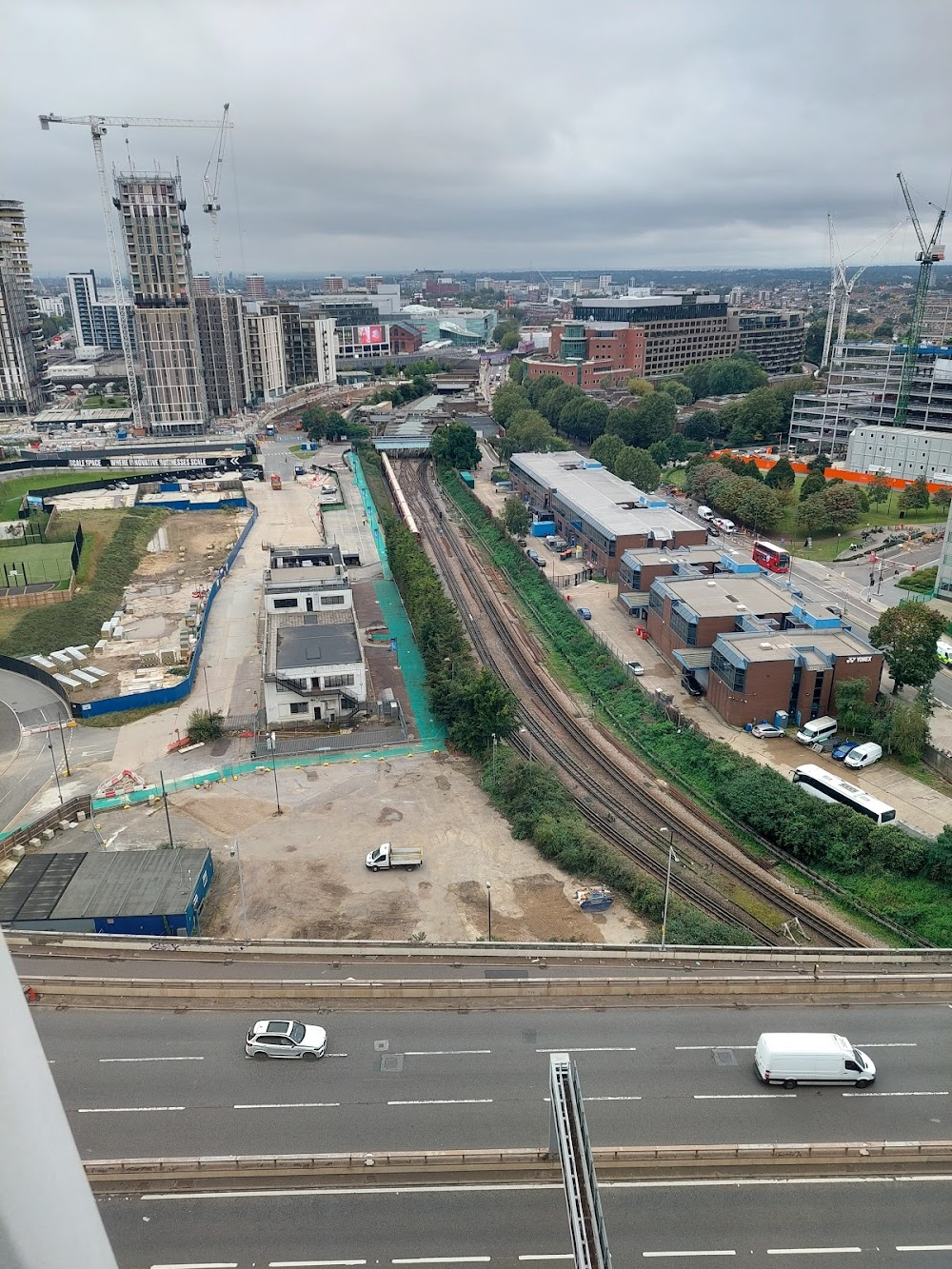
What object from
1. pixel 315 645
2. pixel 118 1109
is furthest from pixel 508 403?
pixel 118 1109

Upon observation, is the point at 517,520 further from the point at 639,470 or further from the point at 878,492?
the point at 878,492

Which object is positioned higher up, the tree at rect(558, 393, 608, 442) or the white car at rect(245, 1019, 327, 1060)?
the tree at rect(558, 393, 608, 442)

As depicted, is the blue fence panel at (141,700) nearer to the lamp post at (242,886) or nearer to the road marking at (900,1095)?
the lamp post at (242,886)

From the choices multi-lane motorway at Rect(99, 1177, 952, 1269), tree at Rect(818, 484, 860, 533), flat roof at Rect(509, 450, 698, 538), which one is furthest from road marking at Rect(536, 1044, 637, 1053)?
tree at Rect(818, 484, 860, 533)

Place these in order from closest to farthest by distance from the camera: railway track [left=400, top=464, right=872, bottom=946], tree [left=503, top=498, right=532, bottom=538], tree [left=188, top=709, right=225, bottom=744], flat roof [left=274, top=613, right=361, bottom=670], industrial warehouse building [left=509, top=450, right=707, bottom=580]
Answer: railway track [left=400, top=464, right=872, bottom=946], tree [left=188, top=709, right=225, bottom=744], flat roof [left=274, top=613, right=361, bottom=670], industrial warehouse building [left=509, top=450, right=707, bottom=580], tree [left=503, top=498, right=532, bottom=538]

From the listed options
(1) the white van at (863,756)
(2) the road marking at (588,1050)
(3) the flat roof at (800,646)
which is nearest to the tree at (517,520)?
(3) the flat roof at (800,646)

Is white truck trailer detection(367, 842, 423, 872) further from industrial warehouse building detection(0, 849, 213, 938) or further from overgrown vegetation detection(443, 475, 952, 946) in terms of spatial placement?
overgrown vegetation detection(443, 475, 952, 946)

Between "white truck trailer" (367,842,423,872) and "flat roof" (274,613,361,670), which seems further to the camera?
"flat roof" (274,613,361,670)

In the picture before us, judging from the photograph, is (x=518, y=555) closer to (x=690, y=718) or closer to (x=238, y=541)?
(x=238, y=541)
